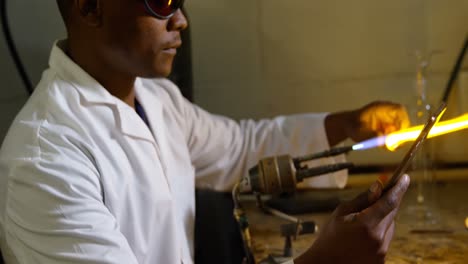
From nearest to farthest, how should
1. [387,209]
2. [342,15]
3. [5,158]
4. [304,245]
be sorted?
1. [387,209]
2. [5,158]
3. [304,245]
4. [342,15]

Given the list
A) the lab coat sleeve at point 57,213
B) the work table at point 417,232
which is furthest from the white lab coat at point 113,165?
the work table at point 417,232

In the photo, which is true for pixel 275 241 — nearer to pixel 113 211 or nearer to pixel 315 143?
pixel 315 143

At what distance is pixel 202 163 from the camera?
1.50 meters

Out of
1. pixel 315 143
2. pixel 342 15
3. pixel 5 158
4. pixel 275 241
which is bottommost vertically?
pixel 275 241

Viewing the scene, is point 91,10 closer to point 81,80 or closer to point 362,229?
point 81,80

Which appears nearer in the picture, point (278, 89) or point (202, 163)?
point (202, 163)

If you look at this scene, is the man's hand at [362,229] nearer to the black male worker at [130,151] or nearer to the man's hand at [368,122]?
the black male worker at [130,151]

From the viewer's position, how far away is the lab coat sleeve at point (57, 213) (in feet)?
3.08

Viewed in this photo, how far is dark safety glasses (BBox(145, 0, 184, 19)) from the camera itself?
3.69ft

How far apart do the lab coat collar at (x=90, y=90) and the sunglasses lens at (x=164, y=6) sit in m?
0.17

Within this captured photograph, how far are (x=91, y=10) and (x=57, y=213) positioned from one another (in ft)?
1.27

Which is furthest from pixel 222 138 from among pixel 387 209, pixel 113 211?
pixel 387 209

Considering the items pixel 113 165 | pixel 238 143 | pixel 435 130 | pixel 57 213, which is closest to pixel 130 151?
pixel 113 165

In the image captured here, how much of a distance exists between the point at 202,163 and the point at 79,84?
0.43 meters
